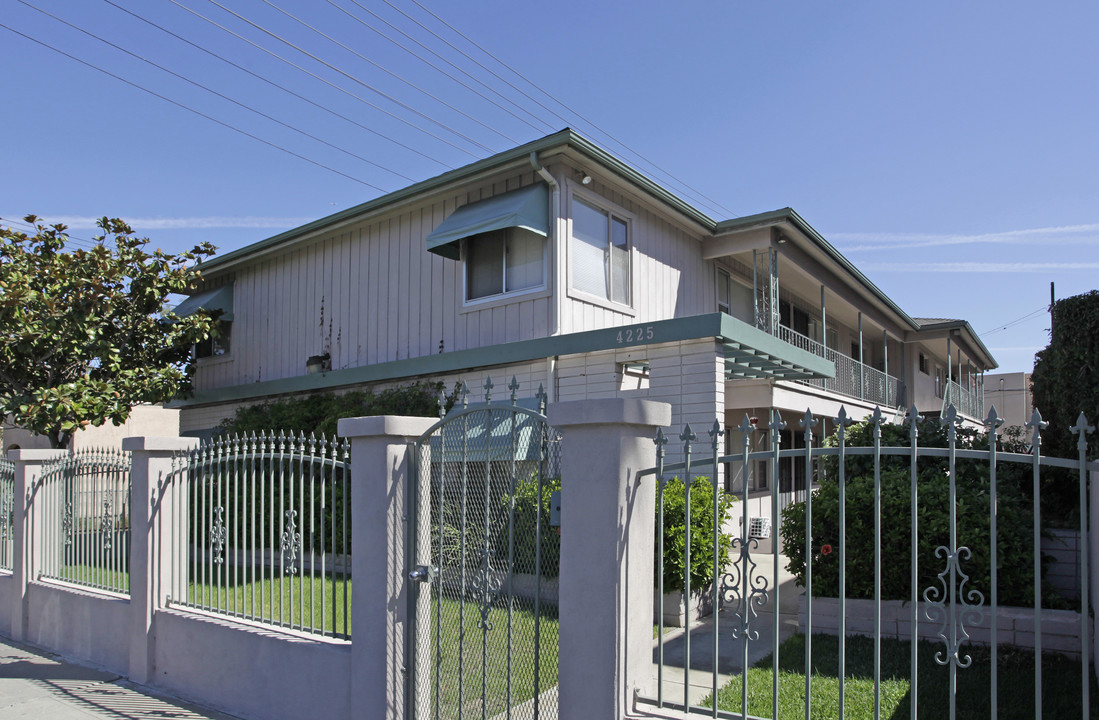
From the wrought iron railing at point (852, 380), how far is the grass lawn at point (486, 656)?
11796 millimetres

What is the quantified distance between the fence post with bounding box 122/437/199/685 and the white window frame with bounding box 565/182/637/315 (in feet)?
19.8

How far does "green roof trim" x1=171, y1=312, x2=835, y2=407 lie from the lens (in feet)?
31.2

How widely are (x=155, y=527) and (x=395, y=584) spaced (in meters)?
3.07

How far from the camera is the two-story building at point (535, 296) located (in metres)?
10.5

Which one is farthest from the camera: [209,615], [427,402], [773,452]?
[427,402]

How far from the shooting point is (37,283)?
12.9m

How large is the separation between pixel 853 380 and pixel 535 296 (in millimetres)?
11452

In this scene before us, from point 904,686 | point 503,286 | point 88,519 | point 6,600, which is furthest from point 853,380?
point 6,600

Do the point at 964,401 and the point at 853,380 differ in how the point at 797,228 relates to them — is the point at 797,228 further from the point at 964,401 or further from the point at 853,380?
the point at 964,401

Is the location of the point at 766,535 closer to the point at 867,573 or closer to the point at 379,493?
the point at 867,573

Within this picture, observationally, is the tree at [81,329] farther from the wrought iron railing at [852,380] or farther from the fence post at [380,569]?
the wrought iron railing at [852,380]

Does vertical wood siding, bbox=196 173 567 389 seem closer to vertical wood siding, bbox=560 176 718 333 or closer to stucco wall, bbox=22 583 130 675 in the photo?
vertical wood siding, bbox=560 176 718 333

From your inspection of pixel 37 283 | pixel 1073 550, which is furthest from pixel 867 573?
pixel 37 283

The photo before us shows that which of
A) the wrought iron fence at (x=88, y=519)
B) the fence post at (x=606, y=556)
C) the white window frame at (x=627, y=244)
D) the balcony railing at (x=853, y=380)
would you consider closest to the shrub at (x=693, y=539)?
the fence post at (x=606, y=556)
